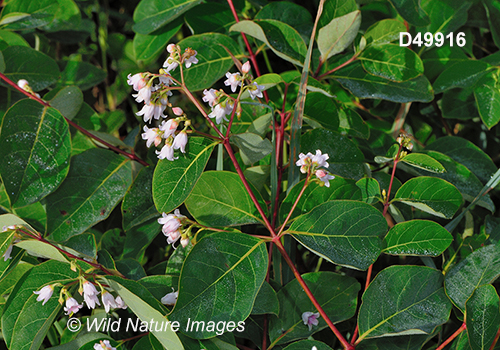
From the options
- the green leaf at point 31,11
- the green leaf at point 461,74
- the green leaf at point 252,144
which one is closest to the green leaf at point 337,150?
the green leaf at point 252,144

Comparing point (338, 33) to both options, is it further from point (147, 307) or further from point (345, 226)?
point (147, 307)

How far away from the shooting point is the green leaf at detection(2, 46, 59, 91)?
4.02ft

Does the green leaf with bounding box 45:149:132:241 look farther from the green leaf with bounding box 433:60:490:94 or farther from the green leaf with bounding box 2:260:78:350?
the green leaf with bounding box 433:60:490:94

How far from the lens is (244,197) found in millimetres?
922

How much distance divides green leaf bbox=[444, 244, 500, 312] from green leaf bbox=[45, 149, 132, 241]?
0.82 meters

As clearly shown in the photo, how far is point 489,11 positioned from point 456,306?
3.04 feet

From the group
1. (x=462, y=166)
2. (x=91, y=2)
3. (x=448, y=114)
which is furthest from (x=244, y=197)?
(x=91, y=2)

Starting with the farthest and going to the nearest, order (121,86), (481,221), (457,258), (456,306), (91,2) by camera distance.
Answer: (91,2) < (121,86) < (481,221) < (457,258) < (456,306)

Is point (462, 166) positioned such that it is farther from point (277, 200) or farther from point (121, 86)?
point (121, 86)

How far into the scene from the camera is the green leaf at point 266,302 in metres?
0.87

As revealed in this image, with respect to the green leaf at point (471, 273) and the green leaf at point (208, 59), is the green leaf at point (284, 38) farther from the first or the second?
the green leaf at point (471, 273)

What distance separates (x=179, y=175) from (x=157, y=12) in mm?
644

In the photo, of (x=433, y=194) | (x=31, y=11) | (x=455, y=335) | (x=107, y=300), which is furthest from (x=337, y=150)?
(x=31, y=11)

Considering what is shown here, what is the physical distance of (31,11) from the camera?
4.37 feet
